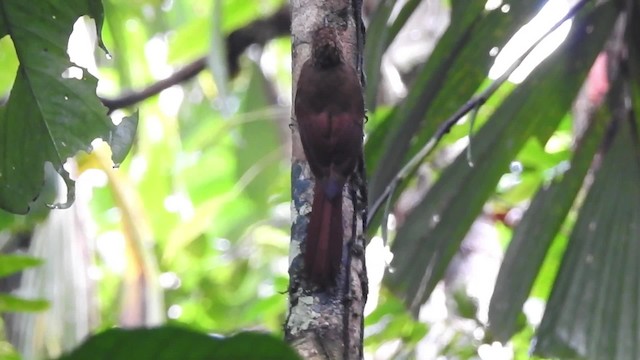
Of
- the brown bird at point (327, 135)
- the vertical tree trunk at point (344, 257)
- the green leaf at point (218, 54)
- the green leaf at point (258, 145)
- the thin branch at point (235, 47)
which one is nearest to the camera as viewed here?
the vertical tree trunk at point (344, 257)

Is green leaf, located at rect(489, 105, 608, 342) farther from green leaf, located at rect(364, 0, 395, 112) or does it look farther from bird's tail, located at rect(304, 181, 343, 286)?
bird's tail, located at rect(304, 181, 343, 286)

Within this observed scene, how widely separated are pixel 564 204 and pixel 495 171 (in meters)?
0.21

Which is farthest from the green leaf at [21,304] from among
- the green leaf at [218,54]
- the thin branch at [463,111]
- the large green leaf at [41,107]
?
the green leaf at [218,54]

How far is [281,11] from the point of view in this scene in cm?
442

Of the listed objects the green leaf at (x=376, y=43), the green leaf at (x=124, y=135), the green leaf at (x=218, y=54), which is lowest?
the green leaf at (x=124, y=135)

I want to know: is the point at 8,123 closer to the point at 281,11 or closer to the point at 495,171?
the point at 495,171

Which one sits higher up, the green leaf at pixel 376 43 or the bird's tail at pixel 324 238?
the green leaf at pixel 376 43

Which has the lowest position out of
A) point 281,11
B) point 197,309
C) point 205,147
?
point 197,309

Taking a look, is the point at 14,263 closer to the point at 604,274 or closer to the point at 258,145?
the point at 604,274

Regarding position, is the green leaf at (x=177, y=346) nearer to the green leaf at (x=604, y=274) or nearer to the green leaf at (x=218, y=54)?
the green leaf at (x=604, y=274)

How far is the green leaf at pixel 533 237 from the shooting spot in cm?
261

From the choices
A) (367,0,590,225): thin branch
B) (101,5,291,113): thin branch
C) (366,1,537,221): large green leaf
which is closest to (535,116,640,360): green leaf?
(366,1,537,221): large green leaf

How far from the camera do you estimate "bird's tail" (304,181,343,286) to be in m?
1.57

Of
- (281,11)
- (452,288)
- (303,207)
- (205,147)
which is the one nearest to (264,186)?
(205,147)
